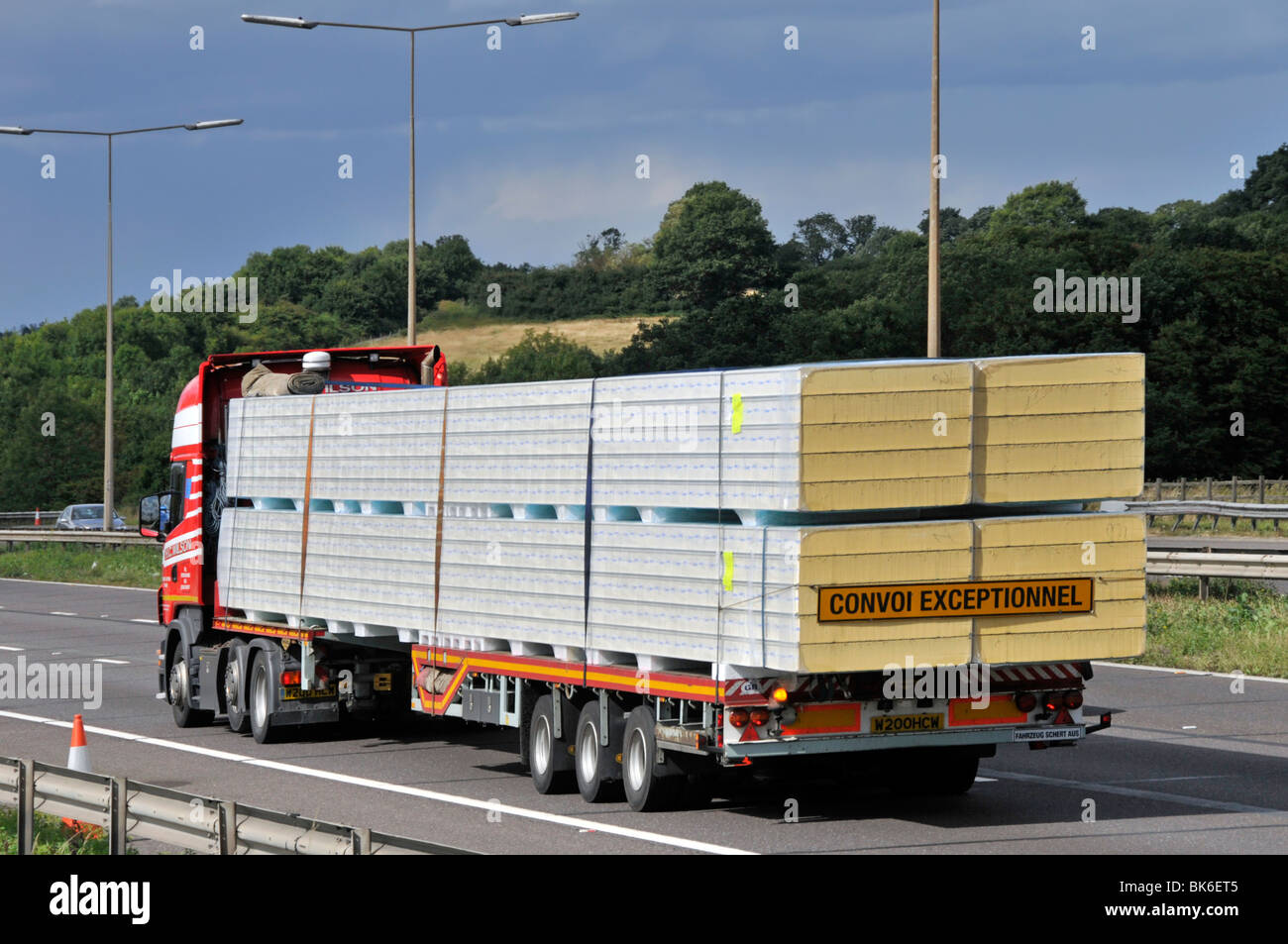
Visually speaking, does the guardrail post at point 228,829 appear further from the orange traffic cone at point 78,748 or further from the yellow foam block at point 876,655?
the orange traffic cone at point 78,748

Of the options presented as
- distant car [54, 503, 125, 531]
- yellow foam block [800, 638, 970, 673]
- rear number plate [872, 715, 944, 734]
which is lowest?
distant car [54, 503, 125, 531]

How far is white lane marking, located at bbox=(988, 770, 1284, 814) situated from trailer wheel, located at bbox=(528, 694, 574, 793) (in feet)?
11.3

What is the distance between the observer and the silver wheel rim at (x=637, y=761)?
12.5 meters

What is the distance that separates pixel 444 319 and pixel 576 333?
451 inches

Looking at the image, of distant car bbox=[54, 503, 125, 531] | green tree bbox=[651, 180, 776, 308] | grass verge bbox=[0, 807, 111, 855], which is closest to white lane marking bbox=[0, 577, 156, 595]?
distant car bbox=[54, 503, 125, 531]

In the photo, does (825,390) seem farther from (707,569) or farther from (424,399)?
(424,399)

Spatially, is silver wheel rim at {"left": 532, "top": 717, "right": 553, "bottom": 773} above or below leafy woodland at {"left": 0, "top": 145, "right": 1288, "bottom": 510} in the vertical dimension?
below

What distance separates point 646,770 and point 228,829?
4.26 m

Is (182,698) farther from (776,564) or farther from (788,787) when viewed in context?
(776,564)

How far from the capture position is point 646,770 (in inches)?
492

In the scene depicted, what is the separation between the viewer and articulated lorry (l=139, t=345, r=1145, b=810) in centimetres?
1127

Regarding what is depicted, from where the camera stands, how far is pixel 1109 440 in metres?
11.9

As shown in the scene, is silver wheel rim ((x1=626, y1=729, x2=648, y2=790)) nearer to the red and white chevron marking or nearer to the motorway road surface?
the motorway road surface
